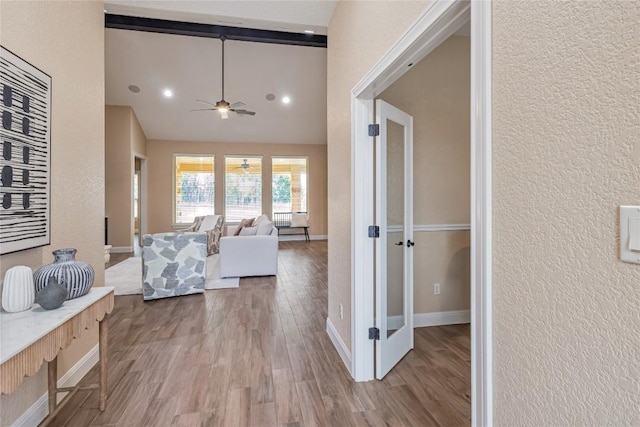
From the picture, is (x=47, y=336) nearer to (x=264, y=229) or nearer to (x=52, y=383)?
(x=52, y=383)

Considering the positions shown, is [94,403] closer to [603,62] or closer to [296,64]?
[603,62]

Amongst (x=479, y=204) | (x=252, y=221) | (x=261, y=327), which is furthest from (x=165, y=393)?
(x=252, y=221)

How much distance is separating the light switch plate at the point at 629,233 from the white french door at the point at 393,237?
61.9 inches

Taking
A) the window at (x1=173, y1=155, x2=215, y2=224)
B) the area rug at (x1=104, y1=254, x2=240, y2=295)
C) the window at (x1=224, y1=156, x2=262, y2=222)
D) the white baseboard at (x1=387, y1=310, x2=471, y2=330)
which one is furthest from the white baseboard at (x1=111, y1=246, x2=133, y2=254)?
the white baseboard at (x1=387, y1=310, x2=471, y2=330)

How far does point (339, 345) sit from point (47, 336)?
1.90 metres

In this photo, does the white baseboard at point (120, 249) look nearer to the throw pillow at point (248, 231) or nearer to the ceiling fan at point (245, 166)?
the ceiling fan at point (245, 166)

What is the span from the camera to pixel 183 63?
6.40 meters

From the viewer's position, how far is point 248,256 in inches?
200

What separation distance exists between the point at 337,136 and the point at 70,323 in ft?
7.06

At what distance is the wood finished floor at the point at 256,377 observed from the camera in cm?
183

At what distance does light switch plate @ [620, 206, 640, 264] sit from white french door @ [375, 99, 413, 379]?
1.57m

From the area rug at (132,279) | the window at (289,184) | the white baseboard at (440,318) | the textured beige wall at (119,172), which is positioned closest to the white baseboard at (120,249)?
the textured beige wall at (119,172)

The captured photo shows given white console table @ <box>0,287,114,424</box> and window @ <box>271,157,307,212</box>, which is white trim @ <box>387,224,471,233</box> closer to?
white console table @ <box>0,287,114,424</box>

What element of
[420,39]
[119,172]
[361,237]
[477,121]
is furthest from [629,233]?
[119,172]
